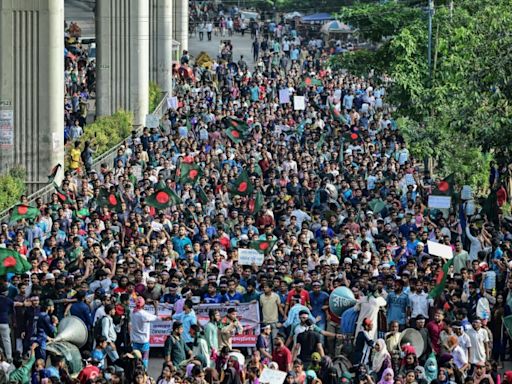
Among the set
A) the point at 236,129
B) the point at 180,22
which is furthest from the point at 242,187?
the point at 180,22

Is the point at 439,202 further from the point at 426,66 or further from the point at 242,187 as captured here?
the point at 426,66

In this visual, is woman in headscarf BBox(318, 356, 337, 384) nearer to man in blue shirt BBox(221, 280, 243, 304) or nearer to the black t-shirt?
the black t-shirt

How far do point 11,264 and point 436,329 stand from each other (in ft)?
21.5

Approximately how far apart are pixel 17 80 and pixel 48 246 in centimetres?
1217

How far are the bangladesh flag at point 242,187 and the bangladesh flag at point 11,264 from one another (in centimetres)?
852

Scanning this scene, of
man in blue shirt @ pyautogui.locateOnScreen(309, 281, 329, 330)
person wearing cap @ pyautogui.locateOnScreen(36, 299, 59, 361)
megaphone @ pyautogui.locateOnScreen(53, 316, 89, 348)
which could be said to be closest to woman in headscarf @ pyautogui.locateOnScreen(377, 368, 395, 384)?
man in blue shirt @ pyautogui.locateOnScreen(309, 281, 329, 330)

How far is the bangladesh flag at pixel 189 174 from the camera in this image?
3456cm

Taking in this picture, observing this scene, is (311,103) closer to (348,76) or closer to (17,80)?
(348,76)

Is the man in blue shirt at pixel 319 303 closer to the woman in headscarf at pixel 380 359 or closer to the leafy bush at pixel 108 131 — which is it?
the woman in headscarf at pixel 380 359

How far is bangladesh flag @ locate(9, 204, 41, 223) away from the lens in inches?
1184

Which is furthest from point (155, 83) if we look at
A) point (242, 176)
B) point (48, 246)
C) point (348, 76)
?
point (48, 246)

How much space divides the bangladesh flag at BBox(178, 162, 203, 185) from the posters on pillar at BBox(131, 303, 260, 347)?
995 cm

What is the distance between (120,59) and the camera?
52.0 metres

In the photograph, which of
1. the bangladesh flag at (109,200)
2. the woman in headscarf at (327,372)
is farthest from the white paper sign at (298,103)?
the woman in headscarf at (327,372)
